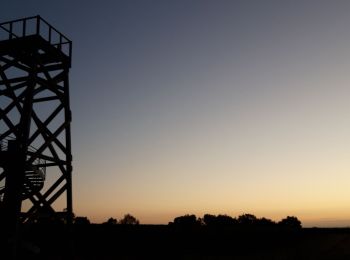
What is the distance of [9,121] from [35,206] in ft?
11.2

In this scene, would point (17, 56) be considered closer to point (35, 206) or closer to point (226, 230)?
point (35, 206)

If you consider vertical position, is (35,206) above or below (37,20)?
below

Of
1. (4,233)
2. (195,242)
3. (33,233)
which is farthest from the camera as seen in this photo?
(195,242)

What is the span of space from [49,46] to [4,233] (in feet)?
24.6

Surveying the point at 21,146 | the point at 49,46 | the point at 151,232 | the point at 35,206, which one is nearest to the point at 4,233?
the point at 35,206

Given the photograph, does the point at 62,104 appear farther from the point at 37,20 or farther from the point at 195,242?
the point at 195,242

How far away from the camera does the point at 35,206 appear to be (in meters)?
18.2

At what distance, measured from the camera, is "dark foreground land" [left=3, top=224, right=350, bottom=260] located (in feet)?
81.5

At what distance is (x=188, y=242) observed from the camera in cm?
2689

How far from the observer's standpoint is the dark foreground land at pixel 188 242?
24855 mm

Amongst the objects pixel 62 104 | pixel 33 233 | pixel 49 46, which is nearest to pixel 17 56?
pixel 49 46

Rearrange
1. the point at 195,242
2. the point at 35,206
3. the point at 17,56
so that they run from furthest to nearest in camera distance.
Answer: the point at 195,242 < the point at 17,56 < the point at 35,206

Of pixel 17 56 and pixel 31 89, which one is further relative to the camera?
pixel 17 56

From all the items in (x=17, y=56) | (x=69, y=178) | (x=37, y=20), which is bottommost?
(x=69, y=178)
